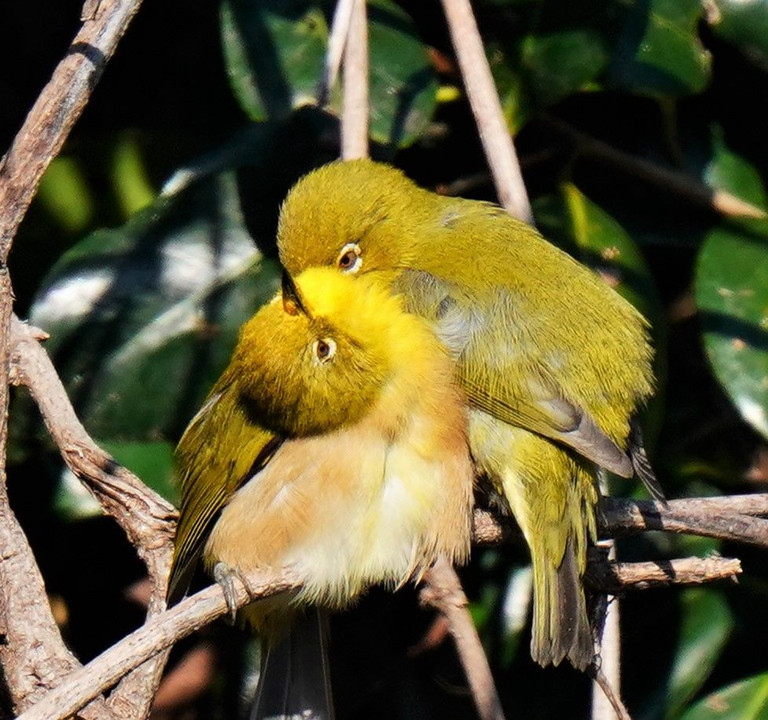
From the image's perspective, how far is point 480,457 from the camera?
254 cm

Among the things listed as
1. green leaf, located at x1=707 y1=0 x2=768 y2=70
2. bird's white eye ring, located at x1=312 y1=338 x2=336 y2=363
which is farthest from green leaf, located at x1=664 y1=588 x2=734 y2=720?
Answer: green leaf, located at x1=707 y1=0 x2=768 y2=70

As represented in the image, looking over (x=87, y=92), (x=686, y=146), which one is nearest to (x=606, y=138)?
(x=686, y=146)

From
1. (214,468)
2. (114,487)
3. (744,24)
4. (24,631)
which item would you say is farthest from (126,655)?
(744,24)

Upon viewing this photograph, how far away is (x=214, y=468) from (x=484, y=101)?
3.19ft

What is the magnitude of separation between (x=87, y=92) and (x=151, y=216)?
606 millimetres

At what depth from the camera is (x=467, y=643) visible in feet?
7.93

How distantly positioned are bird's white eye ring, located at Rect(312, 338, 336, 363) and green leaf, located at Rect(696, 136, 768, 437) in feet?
3.22

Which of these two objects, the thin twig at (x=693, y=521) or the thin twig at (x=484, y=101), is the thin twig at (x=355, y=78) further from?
the thin twig at (x=693, y=521)

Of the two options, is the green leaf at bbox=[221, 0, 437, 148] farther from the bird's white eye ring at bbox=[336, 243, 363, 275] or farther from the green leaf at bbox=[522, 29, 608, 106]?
the bird's white eye ring at bbox=[336, 243, 363, 275]

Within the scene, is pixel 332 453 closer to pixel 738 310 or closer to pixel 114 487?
pixel 114 487

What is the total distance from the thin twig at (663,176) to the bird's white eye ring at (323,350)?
115 cm

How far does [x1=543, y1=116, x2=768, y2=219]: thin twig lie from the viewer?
324cm

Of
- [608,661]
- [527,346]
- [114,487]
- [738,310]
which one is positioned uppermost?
[527,346]

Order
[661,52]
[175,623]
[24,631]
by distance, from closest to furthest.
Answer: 1. [175,623]
2. [24,631]
3. [661,52]
